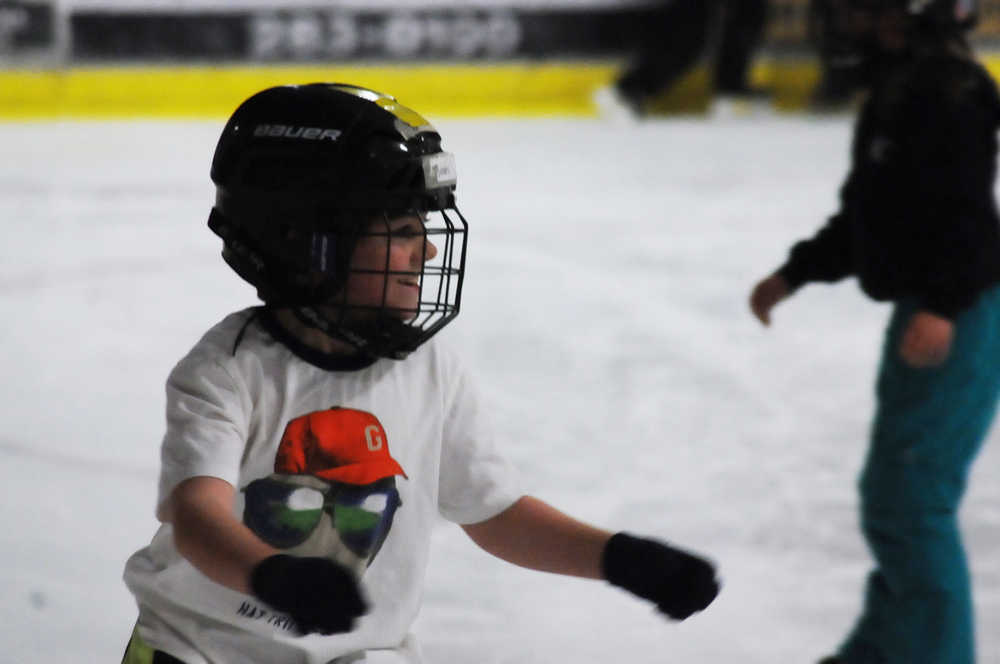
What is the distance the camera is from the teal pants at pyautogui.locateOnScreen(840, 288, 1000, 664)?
167cm

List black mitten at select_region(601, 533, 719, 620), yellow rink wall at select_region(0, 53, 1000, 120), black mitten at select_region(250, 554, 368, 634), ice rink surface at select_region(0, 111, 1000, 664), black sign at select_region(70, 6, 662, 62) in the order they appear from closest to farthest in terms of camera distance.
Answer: black mitten at select_region(250, 554, 368, 634) < black mitten at select_region(601, 533, 719, 620) < ice rink surface at select_region(0, 111, 1000, 664) < yellow rink wall at select_region(0, 53, 1000, 120) < black sign at select_region(70, 6, 662, 62)

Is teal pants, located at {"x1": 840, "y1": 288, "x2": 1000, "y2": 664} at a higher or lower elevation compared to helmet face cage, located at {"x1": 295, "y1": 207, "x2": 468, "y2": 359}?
lower

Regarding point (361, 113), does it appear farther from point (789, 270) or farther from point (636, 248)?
point (636, 248)

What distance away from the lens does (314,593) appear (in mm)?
901

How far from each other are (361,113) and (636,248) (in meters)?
3.56

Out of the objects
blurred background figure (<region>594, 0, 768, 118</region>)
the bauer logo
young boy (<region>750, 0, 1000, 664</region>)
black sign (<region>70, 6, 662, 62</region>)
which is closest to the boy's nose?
the bauer logo

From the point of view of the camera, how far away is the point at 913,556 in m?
1.67

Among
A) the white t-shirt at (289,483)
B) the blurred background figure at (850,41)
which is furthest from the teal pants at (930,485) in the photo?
the white t-shirt at (289,483)

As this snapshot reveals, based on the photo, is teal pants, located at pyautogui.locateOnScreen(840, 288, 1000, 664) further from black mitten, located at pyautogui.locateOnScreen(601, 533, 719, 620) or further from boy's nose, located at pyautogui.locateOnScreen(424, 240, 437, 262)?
boy's nose, located at pyautogui.locateOnScreen(424, 240, 437, 262)

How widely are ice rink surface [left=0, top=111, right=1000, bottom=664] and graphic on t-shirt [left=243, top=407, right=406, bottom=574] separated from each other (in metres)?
0.73

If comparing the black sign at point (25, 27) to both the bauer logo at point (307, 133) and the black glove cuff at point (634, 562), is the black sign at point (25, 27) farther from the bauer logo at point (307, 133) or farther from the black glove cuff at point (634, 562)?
the black glove cuff at point (634, 562)

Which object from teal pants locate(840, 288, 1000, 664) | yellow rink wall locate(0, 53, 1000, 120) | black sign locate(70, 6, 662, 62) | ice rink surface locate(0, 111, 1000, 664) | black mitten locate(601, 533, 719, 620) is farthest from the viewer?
black sign locate(70, 6, 662, 62)

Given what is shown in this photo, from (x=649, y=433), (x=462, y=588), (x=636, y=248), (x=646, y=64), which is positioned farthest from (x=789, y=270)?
(x=646, y=64)

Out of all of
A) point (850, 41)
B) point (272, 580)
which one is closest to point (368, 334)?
point (272, 580)
